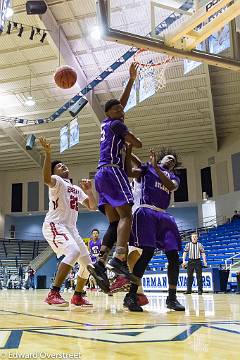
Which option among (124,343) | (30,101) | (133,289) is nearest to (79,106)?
(30,101)

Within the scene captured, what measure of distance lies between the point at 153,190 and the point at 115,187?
0.73 m

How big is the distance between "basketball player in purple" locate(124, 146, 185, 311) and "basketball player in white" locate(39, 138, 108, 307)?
632 millimetres

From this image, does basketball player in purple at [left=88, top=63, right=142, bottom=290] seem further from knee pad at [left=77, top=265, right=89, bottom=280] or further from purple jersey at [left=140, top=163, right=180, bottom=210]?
knee pad at [left=77, top=265, right=89, bottom=280]

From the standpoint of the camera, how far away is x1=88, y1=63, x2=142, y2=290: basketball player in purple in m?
3.72

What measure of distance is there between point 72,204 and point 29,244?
84.4 ft

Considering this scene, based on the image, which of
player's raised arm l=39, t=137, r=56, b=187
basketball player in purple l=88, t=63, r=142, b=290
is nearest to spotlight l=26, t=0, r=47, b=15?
player's raised arm l=39, t=137, r=56, b=187

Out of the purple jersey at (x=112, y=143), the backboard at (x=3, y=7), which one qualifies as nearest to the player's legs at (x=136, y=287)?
the purple jersey at (x=112, y=143)

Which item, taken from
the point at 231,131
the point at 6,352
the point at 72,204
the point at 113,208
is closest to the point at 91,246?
the point at 72,204

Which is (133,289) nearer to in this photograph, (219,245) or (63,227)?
(63,227)

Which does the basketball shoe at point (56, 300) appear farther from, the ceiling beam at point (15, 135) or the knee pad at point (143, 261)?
the ceiling beam at point (15, 135)

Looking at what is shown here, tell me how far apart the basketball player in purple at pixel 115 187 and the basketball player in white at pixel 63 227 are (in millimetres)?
616

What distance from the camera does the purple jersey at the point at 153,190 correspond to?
14.5 feet

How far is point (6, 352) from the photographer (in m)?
1.47

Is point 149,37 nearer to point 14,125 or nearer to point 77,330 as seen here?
point 77,330
